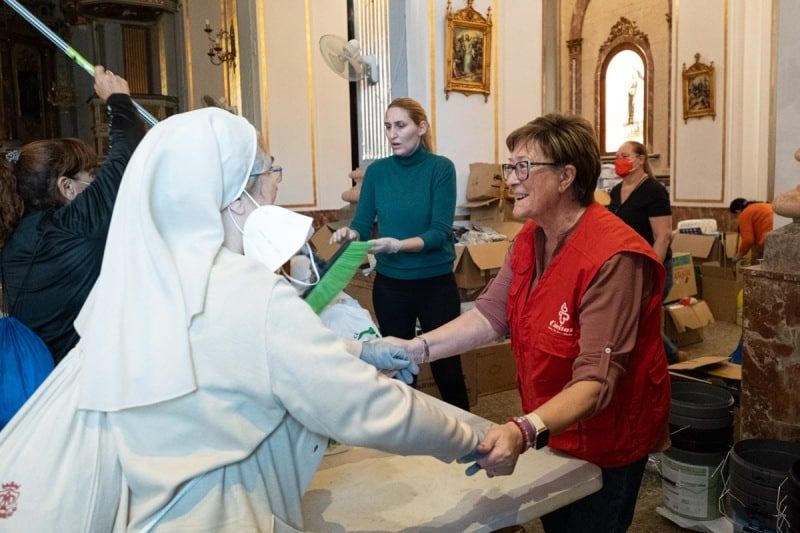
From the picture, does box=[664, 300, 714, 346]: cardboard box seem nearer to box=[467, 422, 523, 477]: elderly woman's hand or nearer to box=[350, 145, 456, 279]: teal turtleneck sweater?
box=[350, 145, 456, 279]: teal turtleneck sweater

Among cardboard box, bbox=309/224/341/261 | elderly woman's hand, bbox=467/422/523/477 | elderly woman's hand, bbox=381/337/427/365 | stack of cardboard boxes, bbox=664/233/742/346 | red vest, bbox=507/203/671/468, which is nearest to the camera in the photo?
elderly woman's hand, bbox=467/422/523/477

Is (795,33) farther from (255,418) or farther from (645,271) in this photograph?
(255,418)

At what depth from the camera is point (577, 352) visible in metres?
1.73

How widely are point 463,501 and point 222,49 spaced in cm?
1084

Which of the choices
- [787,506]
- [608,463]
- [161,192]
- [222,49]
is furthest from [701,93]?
[161,192]

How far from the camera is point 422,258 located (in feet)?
11.1

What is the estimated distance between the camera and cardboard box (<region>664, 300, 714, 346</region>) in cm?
583

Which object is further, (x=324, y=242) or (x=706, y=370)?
(x=324, y=242)

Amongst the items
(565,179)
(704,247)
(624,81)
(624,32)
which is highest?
(624,32)

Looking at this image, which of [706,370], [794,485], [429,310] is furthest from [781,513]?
[429,310]

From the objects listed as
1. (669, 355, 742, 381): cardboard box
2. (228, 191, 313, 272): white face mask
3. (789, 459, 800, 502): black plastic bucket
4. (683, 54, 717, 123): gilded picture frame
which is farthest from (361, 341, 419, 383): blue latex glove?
(683, 54, 717, 123): gilded picture frame

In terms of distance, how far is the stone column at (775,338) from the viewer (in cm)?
291

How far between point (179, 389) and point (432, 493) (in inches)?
29.1

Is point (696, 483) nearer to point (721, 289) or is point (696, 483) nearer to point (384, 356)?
point (384, 356)
